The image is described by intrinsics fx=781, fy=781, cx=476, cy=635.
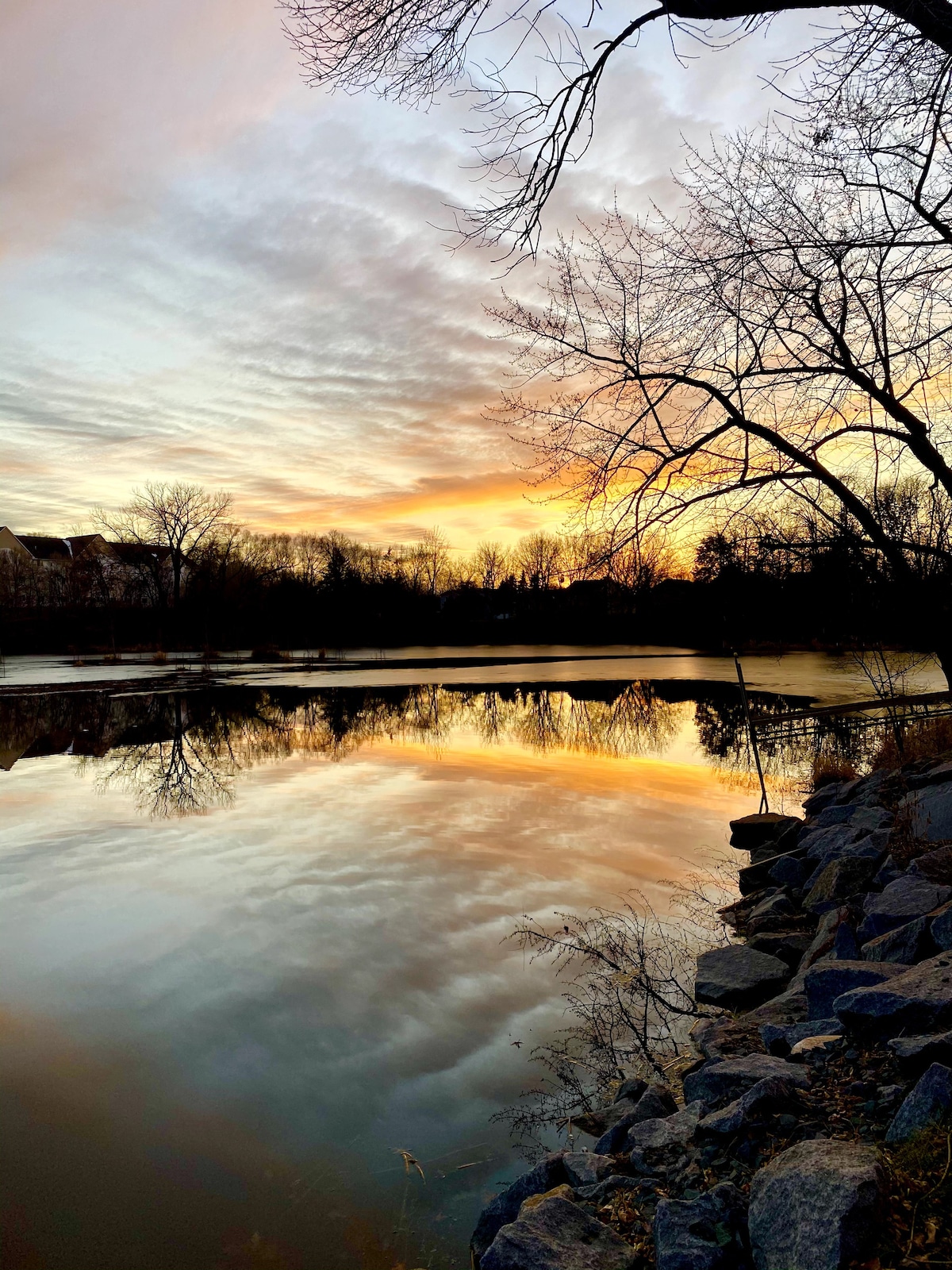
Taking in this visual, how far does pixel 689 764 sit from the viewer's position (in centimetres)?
1498

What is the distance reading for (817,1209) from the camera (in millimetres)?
2357

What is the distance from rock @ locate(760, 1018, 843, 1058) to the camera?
3.76 m

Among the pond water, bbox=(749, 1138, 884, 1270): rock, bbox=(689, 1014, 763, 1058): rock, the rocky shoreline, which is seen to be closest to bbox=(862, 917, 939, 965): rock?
the rocky shoreline

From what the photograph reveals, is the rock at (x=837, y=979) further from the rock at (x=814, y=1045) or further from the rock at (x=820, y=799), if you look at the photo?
the rock at (x=820, y=799)

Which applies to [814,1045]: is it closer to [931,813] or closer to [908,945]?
[908,945]

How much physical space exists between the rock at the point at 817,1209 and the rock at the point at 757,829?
7.24 m

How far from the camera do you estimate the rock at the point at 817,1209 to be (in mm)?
2268

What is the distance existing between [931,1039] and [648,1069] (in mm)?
2070

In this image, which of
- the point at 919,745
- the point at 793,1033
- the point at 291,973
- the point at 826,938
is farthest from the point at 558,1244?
the point at 919,745

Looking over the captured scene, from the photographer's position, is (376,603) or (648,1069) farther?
(376,603)

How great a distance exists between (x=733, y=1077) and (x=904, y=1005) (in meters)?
0.82

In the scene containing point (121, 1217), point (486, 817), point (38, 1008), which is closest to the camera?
point (121, 1217)

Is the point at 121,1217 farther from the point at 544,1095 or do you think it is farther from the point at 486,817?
the point at 486,817

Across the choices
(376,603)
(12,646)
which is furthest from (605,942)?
(376,603)
